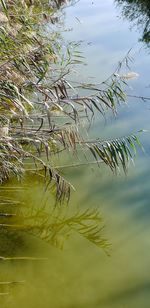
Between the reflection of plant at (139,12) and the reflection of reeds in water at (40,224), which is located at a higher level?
the reflection of plant at (139,12)

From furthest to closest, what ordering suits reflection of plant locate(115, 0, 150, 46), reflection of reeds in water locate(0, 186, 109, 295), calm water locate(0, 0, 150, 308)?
1. reflection of plant locate(115, 0, 150, 46)
2. reflection of reeds in water locate(0, 186, 109, 295)
3. calm water locate(0, 0, 150, 308)

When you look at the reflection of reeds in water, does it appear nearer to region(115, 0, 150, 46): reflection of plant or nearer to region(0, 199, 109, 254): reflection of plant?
region(0, 199, 109, 254): reflection of plant

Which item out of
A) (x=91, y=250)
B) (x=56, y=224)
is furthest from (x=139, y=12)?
(x=91, y=250)

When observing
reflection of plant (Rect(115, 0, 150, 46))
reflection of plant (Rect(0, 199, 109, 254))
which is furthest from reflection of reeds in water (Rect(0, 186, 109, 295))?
reflection of plant (Rect(115, 0, 150, 46))

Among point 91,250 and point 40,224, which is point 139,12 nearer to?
point 40,224

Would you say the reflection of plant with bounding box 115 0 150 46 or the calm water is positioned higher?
the reflection of plant with bounding box 115 0 150 46

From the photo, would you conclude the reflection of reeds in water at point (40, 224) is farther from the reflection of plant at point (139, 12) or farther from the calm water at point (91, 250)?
the reflection of plant at point (139, 12)

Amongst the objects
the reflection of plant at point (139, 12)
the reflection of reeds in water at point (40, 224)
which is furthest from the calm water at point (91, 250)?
the reflection of plant at point (139, 12)

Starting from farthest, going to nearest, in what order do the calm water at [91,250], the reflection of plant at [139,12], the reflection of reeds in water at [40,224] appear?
1. the reflection of plant at [139,12]
2. the reflection of reeds in water at [40,224]
3. the calm water at [91,250]

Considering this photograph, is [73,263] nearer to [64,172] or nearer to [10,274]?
[10,274]
